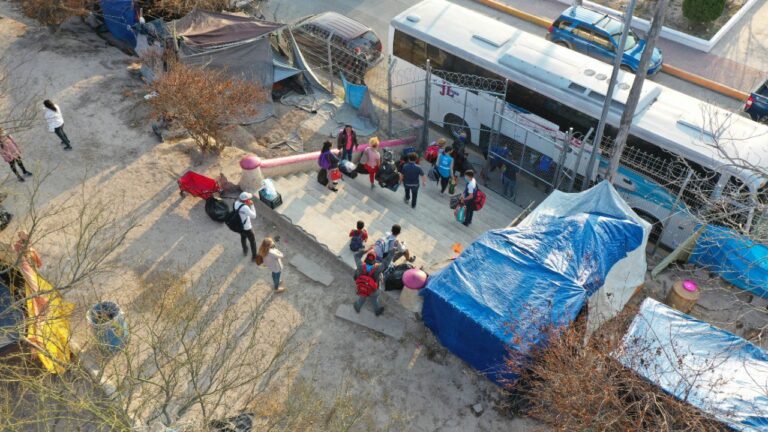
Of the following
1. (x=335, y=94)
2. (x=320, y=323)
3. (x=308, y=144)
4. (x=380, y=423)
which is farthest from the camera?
(x=335, y=94)

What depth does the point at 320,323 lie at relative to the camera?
1107cm

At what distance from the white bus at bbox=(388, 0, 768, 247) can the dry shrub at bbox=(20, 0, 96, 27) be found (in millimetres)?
9552

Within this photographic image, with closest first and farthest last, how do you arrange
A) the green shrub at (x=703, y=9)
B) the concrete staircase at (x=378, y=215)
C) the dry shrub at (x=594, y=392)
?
the dry shrub at (x=594, y=392)
the concrete staircase at (x=378, y=215)
the green shrub at (x=703, y=9)

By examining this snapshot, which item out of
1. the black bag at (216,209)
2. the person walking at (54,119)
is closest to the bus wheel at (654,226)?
the black bag at (216,209)

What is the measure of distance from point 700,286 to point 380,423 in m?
7.59

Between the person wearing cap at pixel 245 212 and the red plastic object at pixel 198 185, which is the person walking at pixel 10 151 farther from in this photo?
the person wearing cap at pixel 245 212

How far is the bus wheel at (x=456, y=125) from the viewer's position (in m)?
16.5

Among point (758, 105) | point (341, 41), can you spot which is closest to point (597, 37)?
point (758, 105)

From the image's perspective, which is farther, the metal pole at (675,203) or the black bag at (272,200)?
the black bag at (272,200)

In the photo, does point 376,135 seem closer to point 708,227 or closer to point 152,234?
point 152,234

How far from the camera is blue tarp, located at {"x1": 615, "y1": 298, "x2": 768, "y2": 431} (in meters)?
8.01

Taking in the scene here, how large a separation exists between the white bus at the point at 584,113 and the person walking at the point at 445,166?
2054 mm

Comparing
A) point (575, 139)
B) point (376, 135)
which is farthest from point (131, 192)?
point (575, 139)

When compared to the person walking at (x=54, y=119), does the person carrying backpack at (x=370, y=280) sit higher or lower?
lower
